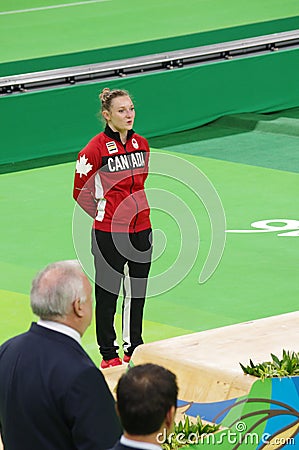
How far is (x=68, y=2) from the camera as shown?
20312mm

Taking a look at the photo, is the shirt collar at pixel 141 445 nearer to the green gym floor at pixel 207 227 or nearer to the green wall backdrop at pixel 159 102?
the green gym floor at pixel 207 227

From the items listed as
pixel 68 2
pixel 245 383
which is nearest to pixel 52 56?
pixel 68 2

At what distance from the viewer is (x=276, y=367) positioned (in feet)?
21.3

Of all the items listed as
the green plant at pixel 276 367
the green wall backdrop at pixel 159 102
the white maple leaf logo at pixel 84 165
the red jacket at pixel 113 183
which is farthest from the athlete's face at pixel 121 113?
the green wall backdrop at pixel 159 102

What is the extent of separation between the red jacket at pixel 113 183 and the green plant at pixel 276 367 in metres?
1.72

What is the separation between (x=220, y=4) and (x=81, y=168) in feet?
40.2

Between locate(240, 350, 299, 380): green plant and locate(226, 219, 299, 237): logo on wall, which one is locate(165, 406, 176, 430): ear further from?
locate(226, 219, 299, 237): logo on wall

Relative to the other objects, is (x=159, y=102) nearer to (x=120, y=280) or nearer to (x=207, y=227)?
(x=207, y=227)

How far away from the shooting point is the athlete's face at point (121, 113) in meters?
8.02

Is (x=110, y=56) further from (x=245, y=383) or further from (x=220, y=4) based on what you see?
(x=245, y=383)

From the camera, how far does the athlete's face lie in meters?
8.02

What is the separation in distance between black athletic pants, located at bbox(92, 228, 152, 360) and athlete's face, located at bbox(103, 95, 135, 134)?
70 cm

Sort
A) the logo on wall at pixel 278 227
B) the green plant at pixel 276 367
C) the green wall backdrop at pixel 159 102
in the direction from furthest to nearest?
1. the green wall backdrop at pixel 159 102
2. the logo on wall at pixel 278 227
3. the green plant at pixel 276 367

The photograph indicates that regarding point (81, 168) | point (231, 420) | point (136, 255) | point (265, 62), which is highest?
point (265, 62)
